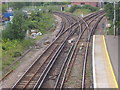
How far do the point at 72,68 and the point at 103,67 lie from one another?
102 inches

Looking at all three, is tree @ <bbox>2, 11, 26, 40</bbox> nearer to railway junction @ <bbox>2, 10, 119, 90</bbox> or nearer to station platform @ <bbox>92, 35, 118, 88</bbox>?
railway junction @ <bbox>2, 10, 119, 90</bbox>

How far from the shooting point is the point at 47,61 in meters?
13.6

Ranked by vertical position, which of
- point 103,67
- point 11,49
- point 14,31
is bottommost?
point 11,49

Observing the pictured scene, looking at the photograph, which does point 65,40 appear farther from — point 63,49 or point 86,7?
point 86,7

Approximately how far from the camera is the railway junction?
9519 millimetres

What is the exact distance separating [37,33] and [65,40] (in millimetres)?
3821

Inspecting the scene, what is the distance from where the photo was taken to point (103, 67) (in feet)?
32.5

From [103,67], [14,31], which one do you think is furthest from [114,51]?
[14,31]

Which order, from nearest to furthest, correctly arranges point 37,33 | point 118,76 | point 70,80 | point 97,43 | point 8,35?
point 118,76, point 70,80, point 97,43, point 8,35, point 37,33

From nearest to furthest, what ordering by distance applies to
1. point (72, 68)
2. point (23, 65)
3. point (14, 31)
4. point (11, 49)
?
point (72, 68) < point (23, 65) < point (11, 49) < point (14, 31)

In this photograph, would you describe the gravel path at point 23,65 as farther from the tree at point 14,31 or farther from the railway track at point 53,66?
the tree at point 14,31

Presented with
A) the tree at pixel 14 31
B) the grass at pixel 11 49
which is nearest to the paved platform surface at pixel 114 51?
the grass at pixel 11 49

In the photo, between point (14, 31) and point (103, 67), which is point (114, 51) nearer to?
point (103, 67)

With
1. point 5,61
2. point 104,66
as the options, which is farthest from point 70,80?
point 5,61
